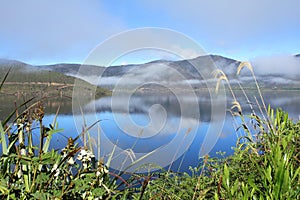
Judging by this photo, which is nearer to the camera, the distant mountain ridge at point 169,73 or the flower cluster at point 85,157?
the flower cluster at point 85,157

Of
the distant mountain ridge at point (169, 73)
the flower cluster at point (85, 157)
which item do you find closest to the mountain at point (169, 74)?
the distant mountain ridge at point (169, 73)

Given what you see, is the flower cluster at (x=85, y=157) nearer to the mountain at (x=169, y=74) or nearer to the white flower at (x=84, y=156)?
the white flower at (x=84, y=156)

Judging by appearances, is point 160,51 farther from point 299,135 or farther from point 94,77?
point 299,135

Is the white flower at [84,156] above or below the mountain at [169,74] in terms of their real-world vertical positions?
below

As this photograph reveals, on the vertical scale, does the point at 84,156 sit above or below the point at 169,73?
below

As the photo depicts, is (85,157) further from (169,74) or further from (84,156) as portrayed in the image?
(169,74)

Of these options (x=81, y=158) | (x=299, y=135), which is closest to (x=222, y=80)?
(x=299, y=135)

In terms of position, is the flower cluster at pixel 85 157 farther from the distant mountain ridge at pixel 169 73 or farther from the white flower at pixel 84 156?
the distant mountain ridge at pixel 169 73

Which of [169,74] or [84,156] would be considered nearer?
[84,156]

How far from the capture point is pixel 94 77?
12.0 feet

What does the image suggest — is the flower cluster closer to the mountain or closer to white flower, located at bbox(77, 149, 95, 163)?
white flower, located at bbox(77, 149, 95, 163)

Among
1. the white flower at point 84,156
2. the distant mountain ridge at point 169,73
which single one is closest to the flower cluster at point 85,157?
the white flower at point 84,156

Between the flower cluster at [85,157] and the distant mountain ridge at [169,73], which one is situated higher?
the distant mountain ridge at [169,73]

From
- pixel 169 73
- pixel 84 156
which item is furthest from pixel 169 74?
pixel 84 156
